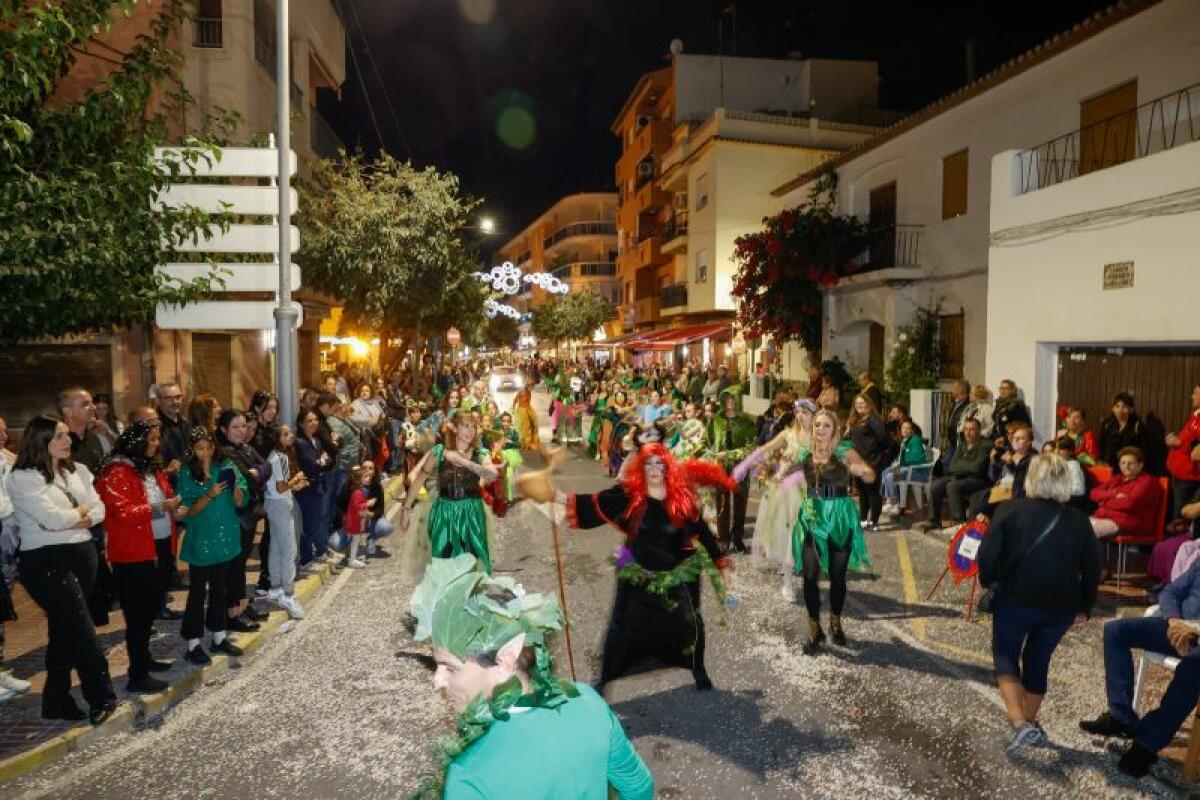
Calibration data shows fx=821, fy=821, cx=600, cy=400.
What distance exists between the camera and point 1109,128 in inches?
515

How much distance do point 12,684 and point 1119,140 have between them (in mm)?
15440

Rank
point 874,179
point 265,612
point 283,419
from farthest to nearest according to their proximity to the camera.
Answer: point 874,179 → point 283,419 → point 265,612

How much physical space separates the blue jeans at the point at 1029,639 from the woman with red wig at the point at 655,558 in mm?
1724

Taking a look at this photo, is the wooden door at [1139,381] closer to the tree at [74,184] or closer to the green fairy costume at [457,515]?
the green fairy costume at [457,515]

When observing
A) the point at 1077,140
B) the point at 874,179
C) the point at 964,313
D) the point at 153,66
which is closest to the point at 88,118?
the point at 153,66

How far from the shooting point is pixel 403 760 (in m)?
4.75

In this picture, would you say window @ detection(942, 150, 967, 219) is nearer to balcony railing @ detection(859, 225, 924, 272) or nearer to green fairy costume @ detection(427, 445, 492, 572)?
balcony railing @ detection(859, 225, 924, 272)

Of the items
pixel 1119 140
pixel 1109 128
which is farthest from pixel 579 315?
pixel 1119 140

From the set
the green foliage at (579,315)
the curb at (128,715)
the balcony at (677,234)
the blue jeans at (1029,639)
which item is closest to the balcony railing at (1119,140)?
the blue jeans at (1029,639)

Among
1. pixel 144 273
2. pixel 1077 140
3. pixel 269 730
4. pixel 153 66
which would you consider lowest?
pixel 269 730

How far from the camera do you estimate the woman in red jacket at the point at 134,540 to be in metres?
5.54

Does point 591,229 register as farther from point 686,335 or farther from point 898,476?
point 898,476

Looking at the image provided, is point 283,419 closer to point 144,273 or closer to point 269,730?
point 144,273

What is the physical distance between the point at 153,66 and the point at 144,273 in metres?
1.84
